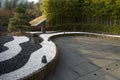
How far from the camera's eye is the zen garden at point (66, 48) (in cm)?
482

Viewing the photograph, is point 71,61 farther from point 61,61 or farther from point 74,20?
point 74,20

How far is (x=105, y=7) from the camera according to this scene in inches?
603

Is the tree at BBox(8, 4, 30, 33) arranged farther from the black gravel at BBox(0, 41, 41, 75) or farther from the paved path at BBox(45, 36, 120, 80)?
the black gravel at BBox(0, 41, 41, 75)

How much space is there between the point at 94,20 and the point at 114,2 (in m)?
2.66

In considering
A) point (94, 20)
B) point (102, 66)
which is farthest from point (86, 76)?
point (94, 20)

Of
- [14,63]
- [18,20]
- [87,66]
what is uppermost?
[18,20]

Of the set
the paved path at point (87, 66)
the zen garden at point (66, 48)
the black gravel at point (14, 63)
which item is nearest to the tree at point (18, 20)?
the zen garden at point (66, 48)

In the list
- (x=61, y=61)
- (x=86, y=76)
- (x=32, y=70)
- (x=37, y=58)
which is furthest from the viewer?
(x=61, y=61)

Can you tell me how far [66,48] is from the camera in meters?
8.59

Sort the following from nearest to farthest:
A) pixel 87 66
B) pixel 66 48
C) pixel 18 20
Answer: pixel 87 66 < pixel 66 48 < pixel 18 20

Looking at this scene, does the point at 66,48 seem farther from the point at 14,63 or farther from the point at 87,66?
the point at 14,63

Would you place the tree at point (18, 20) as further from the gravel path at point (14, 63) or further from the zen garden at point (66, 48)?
the gravel path at point (14, 63)

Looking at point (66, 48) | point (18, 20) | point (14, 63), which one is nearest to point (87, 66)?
point (14, 63)

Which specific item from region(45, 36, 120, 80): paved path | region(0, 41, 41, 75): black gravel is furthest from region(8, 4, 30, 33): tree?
region(0, 41, 41, 75): black gravel
